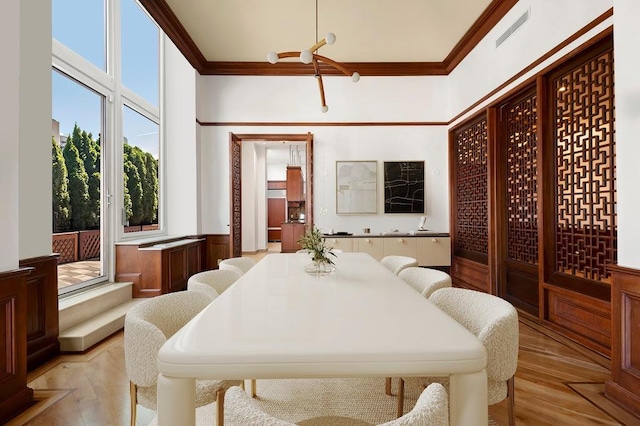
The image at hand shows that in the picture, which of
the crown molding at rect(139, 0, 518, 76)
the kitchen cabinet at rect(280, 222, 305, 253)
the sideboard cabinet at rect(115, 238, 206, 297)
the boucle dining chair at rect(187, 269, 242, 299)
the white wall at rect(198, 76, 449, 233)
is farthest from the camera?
the kitchen cabinet at rect(280, 222, 305, 253)

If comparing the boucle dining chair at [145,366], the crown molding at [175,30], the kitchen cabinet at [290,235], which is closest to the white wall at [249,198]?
the kitchen cabinet at [290,235]

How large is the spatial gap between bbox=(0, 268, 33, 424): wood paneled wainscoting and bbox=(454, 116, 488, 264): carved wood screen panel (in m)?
4.96

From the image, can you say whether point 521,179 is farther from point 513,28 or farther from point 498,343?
point 498,343

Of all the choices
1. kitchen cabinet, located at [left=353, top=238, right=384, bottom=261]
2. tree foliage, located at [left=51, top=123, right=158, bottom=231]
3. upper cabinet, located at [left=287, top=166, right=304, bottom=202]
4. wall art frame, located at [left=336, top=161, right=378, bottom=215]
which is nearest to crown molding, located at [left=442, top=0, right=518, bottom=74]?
wall art frame, located at [left=336, top=161, right=378, bottom=215]

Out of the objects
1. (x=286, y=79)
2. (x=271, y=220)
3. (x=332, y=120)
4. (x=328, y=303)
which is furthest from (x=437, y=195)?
(x=271, y=220)

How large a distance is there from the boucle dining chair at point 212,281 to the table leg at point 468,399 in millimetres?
1291

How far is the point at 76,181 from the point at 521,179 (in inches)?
197

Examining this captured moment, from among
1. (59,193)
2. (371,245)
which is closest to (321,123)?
(371,245)

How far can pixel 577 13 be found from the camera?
3.00 m

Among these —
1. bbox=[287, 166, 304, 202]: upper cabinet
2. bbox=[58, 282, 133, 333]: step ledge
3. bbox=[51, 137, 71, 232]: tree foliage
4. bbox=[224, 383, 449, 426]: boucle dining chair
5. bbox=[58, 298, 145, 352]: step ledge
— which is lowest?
bbox=[58, 298, 145, 352]: step ledge

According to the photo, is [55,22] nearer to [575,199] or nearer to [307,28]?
[307,28]

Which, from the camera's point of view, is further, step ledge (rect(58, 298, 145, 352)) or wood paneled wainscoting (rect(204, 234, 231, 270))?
wood paneled wainscoting (rect(204, 234, 231, 270))

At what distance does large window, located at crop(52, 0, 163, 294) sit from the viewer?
139 inches

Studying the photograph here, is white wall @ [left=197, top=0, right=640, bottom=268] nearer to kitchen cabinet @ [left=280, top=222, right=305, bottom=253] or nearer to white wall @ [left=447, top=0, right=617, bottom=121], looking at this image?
white wall @ [left=447, top=0, right=617, bottom=121]
